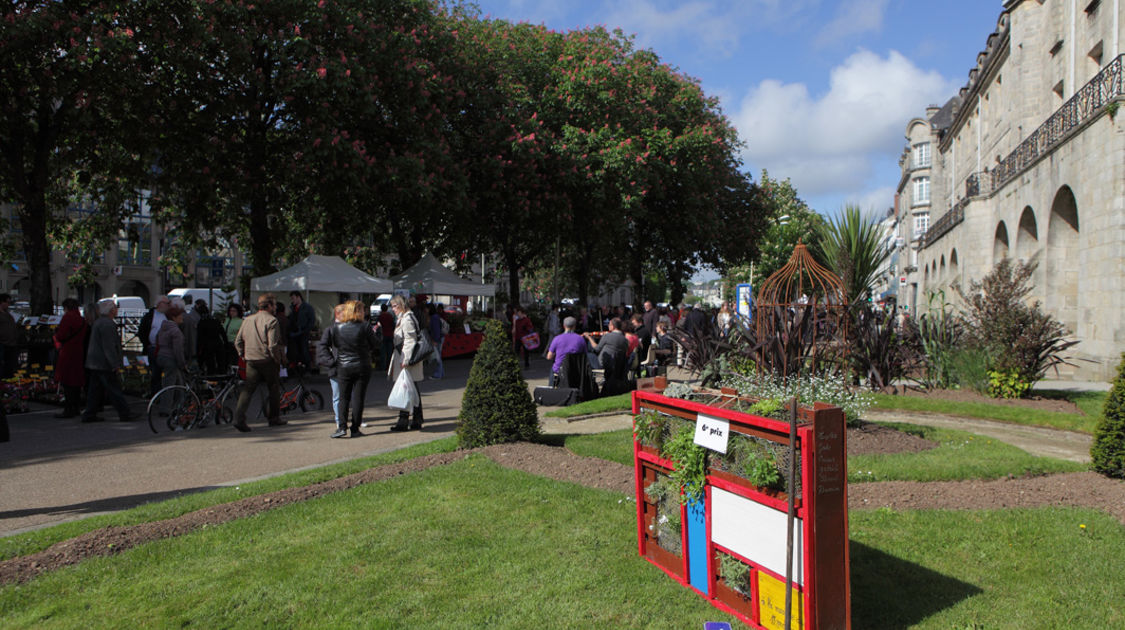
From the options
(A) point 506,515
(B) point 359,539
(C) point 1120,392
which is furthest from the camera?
(C) point 1120,392

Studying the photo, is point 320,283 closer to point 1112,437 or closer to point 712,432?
point 712,432

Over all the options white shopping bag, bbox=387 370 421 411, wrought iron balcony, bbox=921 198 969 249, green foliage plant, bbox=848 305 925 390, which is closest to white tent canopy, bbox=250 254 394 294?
white shopping bag, bbox=387 370 421 411

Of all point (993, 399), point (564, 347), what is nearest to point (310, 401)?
point (564, 347)

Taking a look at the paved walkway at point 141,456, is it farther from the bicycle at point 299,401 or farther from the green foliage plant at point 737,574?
the green foliage plant at point 737,574

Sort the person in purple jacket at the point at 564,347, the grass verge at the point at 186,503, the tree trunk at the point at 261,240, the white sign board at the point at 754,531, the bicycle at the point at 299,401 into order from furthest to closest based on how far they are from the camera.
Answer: the tree trunk at the point at 261,240 → the person in purple jacket at the point at 564,347 → the bicycle at the point at 299,401 → the grass verge at the point at 186,503 → the white sign board at the point at 754,531

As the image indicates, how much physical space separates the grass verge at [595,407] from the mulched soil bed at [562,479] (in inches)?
117

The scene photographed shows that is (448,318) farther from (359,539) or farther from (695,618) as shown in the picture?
(695,618)

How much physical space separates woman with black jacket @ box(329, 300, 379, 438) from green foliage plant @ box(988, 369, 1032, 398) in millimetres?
9803

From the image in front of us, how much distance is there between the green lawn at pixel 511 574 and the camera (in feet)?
12.6

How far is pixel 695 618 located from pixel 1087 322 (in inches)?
649

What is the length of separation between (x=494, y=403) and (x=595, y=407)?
139 inches

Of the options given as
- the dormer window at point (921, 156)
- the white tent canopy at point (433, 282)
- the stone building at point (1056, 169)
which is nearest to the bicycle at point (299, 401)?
the white tent canopy at point (433, 282)

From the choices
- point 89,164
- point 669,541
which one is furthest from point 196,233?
point 669,541

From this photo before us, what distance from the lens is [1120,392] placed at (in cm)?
635
